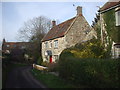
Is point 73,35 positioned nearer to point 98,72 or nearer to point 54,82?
point 54,82

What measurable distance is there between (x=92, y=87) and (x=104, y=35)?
9.88m

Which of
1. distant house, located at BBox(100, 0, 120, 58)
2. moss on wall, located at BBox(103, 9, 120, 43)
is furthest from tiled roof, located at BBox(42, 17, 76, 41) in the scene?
moss on wall, located at BBox(103, 9, 120, 43)

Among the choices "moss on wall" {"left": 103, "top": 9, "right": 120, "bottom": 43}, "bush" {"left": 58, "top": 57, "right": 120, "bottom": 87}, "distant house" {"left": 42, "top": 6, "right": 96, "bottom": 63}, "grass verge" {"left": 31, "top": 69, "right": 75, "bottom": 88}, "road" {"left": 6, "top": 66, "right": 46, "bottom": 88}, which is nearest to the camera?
"bush" {"left": 58, "top": 57, "right": 120, "bottom": 87}

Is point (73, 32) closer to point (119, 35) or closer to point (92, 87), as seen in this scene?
point (119, 35)

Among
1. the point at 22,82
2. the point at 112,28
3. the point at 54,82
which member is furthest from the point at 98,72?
the point at 112,28

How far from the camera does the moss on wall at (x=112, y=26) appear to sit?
16725 mm

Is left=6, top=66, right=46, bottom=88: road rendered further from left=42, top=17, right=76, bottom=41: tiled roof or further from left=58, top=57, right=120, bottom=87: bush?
left=42, top=17, right=76, bottom=41: tiled roof

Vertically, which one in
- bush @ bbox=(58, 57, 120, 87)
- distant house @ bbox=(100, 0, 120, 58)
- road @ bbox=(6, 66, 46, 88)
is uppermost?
distant house @ bbox=(100, 0, 120, 58)

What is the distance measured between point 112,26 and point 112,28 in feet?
0.79

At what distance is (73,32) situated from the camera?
90.2ft

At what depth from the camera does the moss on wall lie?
1673 centimetres

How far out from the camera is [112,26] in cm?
1736

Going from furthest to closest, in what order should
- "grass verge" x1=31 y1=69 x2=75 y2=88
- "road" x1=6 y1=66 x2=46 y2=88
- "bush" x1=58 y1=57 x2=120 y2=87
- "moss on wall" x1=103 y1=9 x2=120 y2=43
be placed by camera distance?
"moss on wall" x1=103 y1=9 x2=120 y2=43 → "road" x1=6 y1=66 x2=46 y2=88 → "grass verge" x1=31 y1=69 x2=75 y2=88 → "bush" x1=58 y1=57 x2=120 y2=87

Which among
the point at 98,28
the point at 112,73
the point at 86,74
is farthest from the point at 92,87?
the point at 98,28
